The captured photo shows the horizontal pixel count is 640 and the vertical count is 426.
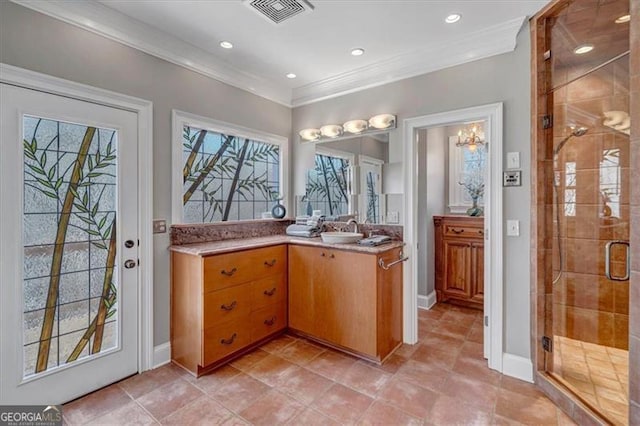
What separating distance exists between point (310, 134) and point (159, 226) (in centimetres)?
191

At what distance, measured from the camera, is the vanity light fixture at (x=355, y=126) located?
309cm

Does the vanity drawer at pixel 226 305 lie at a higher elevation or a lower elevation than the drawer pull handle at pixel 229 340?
higher

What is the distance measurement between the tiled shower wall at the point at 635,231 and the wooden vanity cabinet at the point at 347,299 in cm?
Answer: 142

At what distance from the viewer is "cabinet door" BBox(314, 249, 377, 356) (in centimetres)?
244

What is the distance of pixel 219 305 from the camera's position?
2354 millimetres

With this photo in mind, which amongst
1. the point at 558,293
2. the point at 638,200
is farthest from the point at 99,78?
the point at 558,293

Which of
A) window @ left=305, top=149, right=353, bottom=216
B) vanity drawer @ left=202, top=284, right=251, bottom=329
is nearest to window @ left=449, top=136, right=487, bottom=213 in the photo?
window @ left=305, top=149, right=353, bottom=216

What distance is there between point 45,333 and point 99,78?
1.73 meters

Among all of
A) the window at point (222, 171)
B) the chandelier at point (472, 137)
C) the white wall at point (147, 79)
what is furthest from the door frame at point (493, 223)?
the white wall at point (147, 79)

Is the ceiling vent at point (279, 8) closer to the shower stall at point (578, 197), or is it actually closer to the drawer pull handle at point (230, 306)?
the shower stall at point (578, 197)

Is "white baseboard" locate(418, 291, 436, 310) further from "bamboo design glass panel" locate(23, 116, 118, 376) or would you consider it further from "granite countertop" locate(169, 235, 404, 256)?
"bamboo design glass panel" locate(23, 116, 118, 376)

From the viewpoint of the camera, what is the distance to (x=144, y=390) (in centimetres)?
213

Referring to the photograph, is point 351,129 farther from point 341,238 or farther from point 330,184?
point 341,238

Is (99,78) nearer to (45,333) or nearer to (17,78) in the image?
(17,78)
